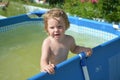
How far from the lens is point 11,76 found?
20.1ft

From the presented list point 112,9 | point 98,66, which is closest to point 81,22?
point 112,9

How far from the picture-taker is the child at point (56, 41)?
3598 millimetres

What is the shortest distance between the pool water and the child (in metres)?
2.23

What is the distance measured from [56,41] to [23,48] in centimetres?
386

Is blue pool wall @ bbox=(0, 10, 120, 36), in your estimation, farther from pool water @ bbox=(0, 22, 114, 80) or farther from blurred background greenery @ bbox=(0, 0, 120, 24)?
blurred background greenery @ bbox=(0, 0, 120, 24)

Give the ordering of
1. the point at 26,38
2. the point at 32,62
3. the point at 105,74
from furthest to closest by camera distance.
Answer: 1. the point at 26,38
2. the point at 32,62
3. the point at 105,74

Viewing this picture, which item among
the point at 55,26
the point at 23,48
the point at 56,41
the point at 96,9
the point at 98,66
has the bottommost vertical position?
the point at 23,48

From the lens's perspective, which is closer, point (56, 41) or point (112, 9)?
point (56, 41)

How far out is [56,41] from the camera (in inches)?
153

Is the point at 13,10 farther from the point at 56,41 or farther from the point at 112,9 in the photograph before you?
the point at 56,41

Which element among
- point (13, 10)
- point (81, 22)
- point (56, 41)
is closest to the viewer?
point (56, 41)

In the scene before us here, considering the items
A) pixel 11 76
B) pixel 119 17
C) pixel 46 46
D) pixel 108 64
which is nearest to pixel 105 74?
pixel 108 64

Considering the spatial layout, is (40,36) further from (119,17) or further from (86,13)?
(119,17)

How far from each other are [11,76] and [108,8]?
9.82 feet
